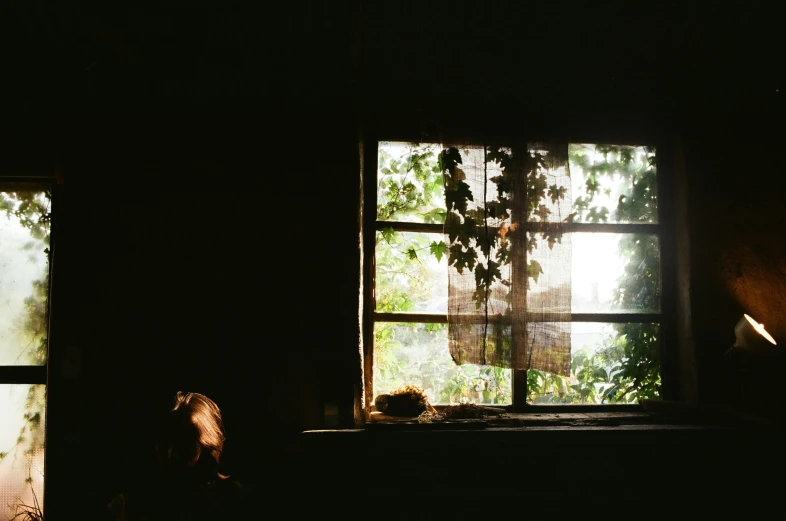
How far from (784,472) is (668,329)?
37.6 inches

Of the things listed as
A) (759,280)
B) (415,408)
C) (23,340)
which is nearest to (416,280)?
(415,408)

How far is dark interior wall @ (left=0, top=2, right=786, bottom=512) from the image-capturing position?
91.8 inches

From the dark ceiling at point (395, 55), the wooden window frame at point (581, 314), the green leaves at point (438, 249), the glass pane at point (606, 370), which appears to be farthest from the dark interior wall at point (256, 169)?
the green leaves at point (438, 249)

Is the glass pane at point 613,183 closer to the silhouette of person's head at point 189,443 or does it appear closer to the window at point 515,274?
the window at point 515,274

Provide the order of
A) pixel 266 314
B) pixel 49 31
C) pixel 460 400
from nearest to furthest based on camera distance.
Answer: pixel 49 31 → pixel 266 314 → pixel 460 400

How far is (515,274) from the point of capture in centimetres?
262

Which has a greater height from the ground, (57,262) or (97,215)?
(97,215)

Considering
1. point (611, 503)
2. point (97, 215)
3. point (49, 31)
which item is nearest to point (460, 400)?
point (611, 503)

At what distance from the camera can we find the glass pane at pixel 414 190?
2.75 metres

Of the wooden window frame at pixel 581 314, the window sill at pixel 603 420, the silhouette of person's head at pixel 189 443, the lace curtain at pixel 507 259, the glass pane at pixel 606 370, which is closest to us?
the silhouette of person's head at pixel 189 443

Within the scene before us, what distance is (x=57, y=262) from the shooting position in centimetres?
236

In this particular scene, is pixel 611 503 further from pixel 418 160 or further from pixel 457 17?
pixel 457 17

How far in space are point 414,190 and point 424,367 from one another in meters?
1.13

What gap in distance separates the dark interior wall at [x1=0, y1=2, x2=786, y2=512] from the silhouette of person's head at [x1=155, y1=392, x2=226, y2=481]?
266 mm
